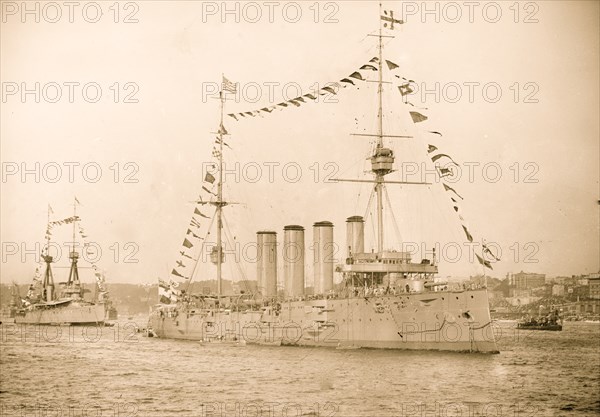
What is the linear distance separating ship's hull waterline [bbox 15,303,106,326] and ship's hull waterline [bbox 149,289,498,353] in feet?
159

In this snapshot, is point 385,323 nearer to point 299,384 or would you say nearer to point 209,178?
point 299,384

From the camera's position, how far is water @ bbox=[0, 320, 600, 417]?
2194cm

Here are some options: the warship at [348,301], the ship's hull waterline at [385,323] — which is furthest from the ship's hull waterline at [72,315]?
the ship's hull waterline at [385,323]

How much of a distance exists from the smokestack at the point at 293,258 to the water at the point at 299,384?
17.6 feet

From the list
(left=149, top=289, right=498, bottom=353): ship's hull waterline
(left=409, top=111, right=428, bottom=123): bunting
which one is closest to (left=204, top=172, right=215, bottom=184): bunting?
(left=149, top=289, right=498, bottom=353): ship's hull waterline

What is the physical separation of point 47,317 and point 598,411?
7767 cm

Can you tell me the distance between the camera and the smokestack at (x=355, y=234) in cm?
4225

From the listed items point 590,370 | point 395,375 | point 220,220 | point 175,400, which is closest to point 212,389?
point 175,400

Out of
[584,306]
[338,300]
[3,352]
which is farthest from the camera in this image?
[584,306]

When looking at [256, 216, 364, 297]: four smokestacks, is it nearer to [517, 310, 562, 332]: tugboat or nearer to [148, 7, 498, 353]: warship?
[148, 7, 498, 353]: warship

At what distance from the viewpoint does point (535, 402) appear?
23656mm

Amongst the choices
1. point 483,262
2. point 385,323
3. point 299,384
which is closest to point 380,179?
point 385,323

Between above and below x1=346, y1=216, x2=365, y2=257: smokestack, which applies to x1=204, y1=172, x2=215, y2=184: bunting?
above

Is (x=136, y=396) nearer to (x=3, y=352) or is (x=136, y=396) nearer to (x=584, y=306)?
(x=3, y=352)
